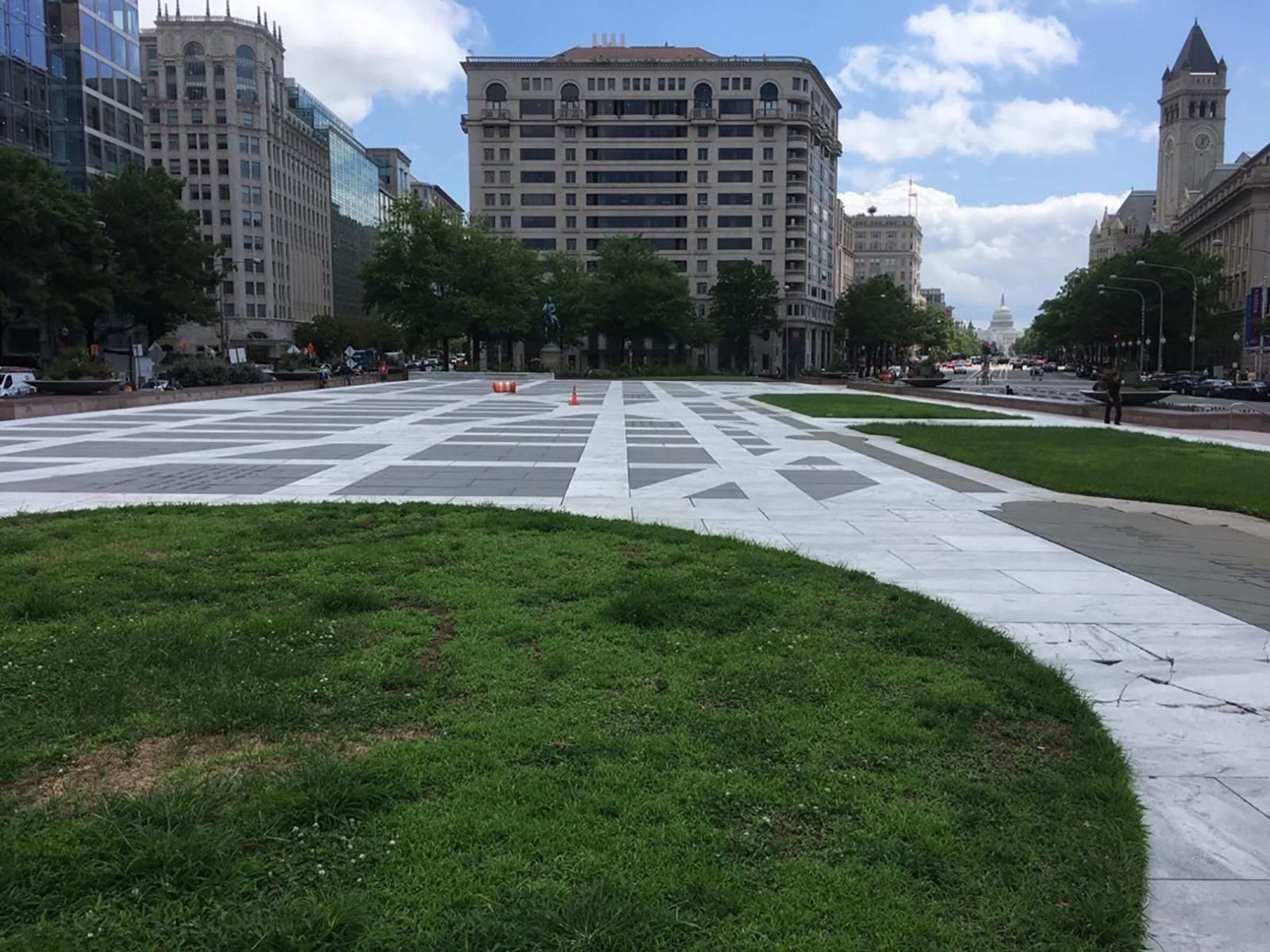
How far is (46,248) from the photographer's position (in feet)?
169

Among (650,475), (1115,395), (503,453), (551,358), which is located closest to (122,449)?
(503,453)

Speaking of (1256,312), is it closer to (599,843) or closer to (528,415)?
(528,415)

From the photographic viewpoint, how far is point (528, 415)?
2823 centimetres

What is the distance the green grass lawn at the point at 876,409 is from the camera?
93.2ft

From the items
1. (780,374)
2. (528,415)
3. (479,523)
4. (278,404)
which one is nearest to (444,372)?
(780,374)

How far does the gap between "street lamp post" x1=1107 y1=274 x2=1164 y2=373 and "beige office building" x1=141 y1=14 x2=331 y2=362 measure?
316 ft

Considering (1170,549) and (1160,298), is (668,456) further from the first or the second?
(1160,298)

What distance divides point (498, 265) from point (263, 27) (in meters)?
71.5

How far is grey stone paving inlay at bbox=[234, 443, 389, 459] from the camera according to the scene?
54.1 ft

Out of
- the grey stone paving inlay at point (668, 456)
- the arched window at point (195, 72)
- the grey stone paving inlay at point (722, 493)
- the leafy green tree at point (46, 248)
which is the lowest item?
the grey stone paving inlay at point (722, 493)

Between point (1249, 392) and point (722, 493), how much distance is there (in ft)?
186

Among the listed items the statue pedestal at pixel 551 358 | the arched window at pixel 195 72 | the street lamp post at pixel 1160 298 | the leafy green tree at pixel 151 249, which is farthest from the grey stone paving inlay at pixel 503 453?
the arched window at pixel 195 72

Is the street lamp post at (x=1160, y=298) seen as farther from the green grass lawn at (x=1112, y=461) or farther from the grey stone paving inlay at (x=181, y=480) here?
the grey stone paving inlay at (x=181, y=480)

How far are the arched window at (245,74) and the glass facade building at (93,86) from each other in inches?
1802
